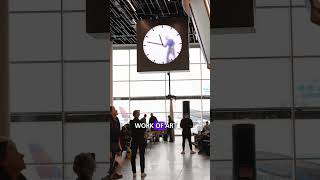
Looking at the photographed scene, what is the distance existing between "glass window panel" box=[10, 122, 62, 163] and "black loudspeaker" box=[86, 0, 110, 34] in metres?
1.30

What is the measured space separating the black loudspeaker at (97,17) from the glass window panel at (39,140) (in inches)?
51.1

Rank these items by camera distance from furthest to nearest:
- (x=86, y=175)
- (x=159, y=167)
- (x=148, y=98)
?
1. (x=148, y=98)
2. (x=159, y=167)
3. (x=86, y=175)

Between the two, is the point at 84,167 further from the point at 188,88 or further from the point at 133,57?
the point at 133,57

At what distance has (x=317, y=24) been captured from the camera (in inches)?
239

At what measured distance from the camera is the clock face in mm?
A: 12991

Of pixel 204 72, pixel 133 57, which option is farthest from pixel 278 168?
pixel 133 57

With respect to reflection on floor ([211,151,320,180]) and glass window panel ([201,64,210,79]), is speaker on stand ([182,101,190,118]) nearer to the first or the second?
glass window panel ([201,64,210,79])

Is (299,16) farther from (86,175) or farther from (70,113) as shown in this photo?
(86,175)

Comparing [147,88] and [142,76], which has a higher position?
[142,76]

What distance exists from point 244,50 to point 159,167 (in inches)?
259

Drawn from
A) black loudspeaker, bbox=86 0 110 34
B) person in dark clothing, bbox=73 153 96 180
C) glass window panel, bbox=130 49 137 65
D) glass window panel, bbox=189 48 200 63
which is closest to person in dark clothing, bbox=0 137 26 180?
person in dark clothing, bbox=73 153 96 180

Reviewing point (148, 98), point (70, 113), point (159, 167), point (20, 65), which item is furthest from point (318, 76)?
point (148, 98)

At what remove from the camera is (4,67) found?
638cm

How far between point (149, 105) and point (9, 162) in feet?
94.1
